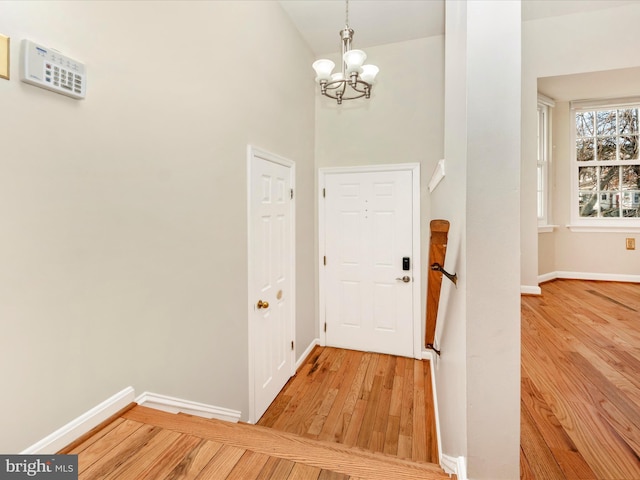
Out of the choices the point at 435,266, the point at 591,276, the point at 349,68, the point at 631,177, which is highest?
the point at 349,68

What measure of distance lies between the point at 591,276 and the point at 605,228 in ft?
2.41

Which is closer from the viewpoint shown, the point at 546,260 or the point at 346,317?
the point at 346,317

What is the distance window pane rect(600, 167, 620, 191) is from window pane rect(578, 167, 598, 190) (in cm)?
9

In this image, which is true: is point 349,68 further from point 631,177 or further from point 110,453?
point 631,177

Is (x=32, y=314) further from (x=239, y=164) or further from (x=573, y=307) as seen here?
(x=573, y=307)

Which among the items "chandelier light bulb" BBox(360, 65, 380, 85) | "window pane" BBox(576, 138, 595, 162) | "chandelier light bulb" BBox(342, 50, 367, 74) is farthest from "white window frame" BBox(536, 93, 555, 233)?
"chandelier light bulb" BBox(342, 50, 367, 74)

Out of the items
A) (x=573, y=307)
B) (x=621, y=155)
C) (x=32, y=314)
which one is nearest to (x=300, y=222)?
(x=32, y=314)

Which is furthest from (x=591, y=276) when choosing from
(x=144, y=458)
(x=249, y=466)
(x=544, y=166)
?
(x=144, y=458)

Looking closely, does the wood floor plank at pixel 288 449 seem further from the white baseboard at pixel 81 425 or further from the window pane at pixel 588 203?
the window pane at pixel 588 203

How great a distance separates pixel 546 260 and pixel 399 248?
111 inches

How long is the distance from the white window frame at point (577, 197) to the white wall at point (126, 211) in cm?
484

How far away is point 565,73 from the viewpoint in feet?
11.5

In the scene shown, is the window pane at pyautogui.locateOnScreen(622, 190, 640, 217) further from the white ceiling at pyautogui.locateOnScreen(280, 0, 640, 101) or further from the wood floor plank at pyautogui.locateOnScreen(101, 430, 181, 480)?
the wood floor plank at pyautogui.locateOnScreen(101, 430, 181, 480)

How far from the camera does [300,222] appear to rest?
3162 mm
